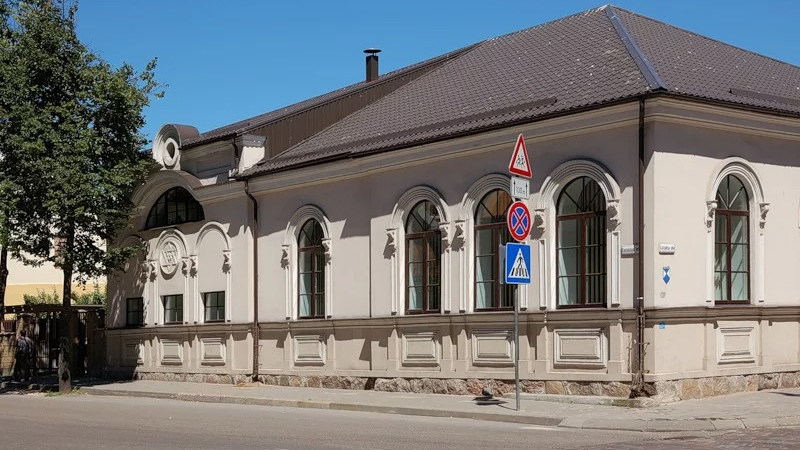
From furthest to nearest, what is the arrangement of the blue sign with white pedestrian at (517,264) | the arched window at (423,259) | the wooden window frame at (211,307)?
the wooden window frame at (211,307), the arched window at (423,259), the blue sign with white pedestrian at (517,264)

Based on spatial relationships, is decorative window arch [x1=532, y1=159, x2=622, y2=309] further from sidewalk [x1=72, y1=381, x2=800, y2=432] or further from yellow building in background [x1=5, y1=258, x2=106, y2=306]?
yellow building in background [x1=5, y1=258, x2=106, y2=306]

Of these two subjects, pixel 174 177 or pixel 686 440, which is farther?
pixel 174 177

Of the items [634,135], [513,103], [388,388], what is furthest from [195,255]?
[634,135]

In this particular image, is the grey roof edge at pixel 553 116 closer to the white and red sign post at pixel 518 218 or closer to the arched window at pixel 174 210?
the white and red sign post at pixel 518 218

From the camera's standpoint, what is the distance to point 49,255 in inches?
1095

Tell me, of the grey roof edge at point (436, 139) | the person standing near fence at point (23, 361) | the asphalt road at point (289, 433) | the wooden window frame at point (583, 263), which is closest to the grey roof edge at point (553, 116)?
the grey roof edge at point (436, 139)

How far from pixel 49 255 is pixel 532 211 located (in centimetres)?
1317

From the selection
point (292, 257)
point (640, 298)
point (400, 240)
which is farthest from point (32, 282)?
point (640, 298)

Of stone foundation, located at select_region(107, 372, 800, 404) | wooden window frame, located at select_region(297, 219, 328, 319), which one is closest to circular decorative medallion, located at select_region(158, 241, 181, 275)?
wooden window frame, located at select_region(297, 219, 328, 319)

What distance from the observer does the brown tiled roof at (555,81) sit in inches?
806

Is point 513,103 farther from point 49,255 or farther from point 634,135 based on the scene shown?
point 49,255

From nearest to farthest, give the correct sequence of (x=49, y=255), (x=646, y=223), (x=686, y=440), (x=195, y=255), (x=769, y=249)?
(x=686, y=440), (x=646, y=223), (x=769, y=249), (x=49, y=255), (x=195, y=255)

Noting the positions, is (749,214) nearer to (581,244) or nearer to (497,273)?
(581,244)

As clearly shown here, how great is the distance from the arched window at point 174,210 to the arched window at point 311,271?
4.08 metres
